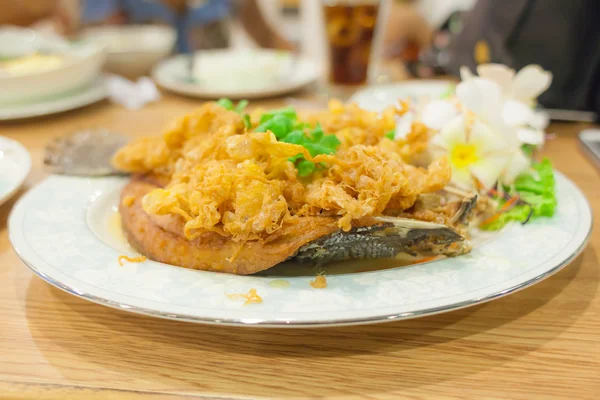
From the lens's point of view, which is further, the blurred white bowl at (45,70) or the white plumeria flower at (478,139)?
the blurred white bowl at (45,70)

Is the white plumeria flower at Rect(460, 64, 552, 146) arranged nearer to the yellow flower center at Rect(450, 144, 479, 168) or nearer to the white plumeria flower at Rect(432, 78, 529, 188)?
the white plumeria flower at Rect(432, 78, 529, 188)

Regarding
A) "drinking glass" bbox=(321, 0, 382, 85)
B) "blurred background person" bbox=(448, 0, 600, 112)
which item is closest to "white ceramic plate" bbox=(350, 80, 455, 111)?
"drinking glass" bbox=(321, 0, 382, 85)

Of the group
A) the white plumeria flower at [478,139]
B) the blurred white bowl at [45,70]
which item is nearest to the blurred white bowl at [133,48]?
the blurred white bowl at [45,70]

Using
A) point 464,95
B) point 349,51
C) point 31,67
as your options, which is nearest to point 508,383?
point 464,95

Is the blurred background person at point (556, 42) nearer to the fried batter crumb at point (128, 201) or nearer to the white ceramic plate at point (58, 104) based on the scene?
the fried batter crumb at point (128, 201)

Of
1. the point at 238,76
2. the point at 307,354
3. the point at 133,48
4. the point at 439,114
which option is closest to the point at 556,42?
the point at 439,114

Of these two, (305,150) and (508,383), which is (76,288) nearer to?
(305,150)
